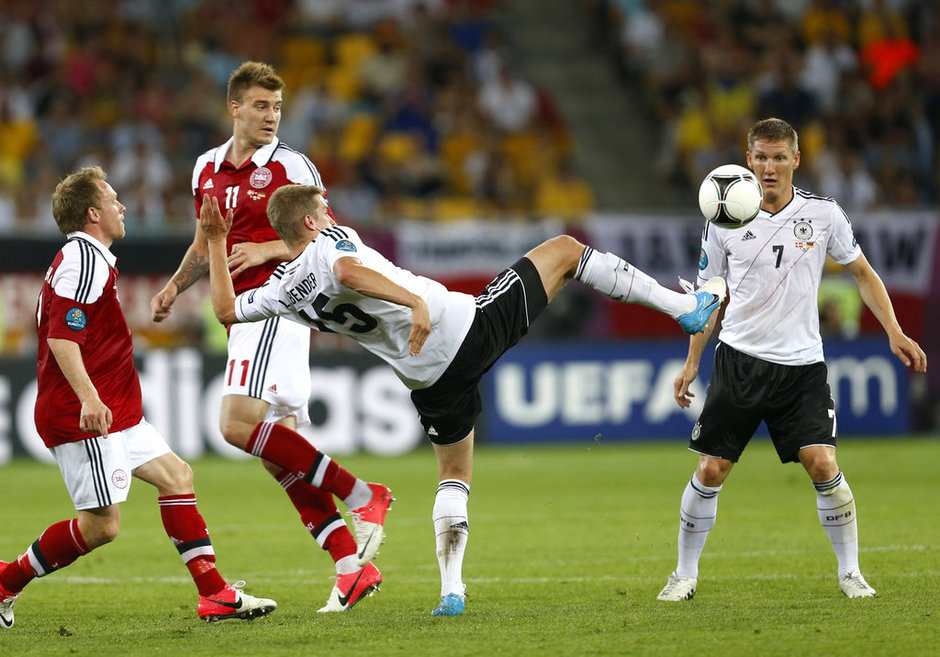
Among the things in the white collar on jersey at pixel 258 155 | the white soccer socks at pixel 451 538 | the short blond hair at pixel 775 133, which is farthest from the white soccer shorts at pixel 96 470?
the short blond hair at pixel 775 133

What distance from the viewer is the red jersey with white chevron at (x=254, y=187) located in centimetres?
731

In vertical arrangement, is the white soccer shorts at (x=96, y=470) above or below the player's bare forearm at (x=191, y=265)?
below

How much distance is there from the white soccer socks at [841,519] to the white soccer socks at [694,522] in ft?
1.77

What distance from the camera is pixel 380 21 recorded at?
21.1 metres

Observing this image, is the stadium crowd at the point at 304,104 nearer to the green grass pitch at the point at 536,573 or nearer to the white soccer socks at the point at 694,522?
the green grass pitch at the point at 536,573

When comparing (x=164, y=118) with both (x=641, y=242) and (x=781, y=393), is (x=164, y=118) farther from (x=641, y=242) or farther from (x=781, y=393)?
(x=781, y=393)

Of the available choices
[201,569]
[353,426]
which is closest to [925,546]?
[201,569]

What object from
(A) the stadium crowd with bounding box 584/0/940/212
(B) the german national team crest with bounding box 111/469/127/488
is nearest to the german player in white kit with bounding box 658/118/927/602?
(B) the german national team crest with bounding box 111/469/127/488

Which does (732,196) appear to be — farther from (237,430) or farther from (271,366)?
(237,430)

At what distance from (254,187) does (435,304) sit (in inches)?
61.3

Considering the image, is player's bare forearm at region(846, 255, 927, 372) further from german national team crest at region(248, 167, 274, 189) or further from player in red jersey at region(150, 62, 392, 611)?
german national team crest at region(248, 167, 274, 189)

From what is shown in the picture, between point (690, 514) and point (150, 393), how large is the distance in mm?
9391

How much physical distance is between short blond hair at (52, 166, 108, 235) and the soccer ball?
116 inches

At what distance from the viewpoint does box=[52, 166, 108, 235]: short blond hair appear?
6.46 meters
